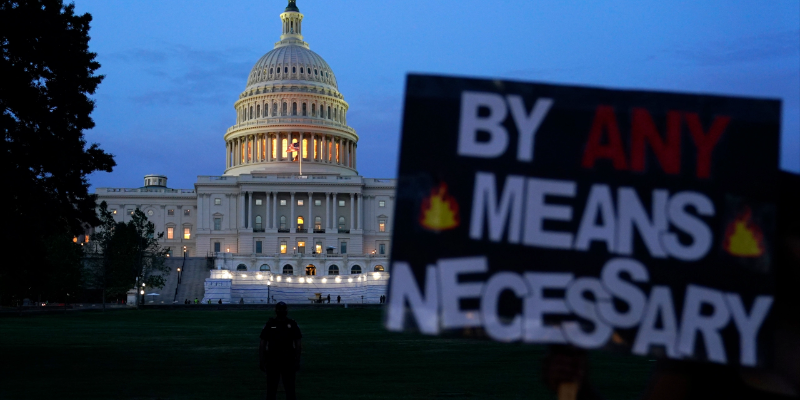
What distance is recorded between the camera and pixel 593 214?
512 centimetres

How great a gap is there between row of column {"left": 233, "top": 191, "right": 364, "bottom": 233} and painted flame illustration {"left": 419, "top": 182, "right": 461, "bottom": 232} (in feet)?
470

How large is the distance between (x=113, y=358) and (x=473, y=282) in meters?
27.0

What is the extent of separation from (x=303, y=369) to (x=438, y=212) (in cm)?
2128

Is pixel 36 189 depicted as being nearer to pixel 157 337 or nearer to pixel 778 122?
pixel 157 337

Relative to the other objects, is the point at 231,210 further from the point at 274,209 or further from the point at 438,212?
the point at 438,212

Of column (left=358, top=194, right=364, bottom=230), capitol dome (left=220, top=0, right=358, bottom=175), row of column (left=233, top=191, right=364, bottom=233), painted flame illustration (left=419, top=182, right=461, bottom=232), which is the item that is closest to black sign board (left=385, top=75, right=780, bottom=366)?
painted flame illustration (left=419, top=182, right=461, bottom=232)

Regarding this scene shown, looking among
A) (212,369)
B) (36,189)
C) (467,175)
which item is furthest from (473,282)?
(36,189)

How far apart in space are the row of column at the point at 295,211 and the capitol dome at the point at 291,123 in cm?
936

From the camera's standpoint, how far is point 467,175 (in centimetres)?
508

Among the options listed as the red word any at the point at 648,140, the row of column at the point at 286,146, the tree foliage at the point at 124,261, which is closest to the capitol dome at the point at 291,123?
the row of column at the point at 286,146

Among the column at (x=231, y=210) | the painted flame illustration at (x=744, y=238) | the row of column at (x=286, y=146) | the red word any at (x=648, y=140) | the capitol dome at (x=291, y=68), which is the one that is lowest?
the painted flame illustration at (x=744, y=238)

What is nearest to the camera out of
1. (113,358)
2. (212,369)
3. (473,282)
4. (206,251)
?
(473,282)

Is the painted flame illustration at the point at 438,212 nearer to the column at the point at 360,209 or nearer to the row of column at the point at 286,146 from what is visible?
the column at the point at 360,209

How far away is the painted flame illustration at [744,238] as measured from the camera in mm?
5082
